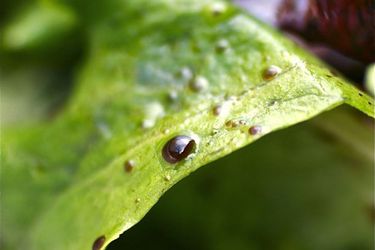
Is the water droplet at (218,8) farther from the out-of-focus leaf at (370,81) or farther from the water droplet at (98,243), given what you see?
the water droplet at (98,243)

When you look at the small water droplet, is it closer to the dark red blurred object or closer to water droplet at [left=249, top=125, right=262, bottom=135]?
water droplet at [left=249, top=125, right=262, bottom=135]

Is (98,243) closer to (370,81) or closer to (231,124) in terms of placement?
(231,124)

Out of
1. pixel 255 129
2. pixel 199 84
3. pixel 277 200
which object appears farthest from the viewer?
pixel 277 200

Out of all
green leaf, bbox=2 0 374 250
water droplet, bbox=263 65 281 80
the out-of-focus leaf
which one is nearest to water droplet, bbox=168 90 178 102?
green leaf, bbox=2 0 374 250

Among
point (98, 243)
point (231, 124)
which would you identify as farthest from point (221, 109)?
point (98, 243)

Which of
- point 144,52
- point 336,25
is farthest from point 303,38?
point 144,52

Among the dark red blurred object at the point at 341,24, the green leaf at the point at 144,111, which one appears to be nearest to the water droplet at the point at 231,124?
the green leaf at the point at 144,111

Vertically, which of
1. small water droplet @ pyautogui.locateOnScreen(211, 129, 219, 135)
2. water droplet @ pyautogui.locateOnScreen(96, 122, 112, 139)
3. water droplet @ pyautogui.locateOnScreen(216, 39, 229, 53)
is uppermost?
small water droplet @ pyautogui.locateOnScreen(211, 129, 219, 135)
